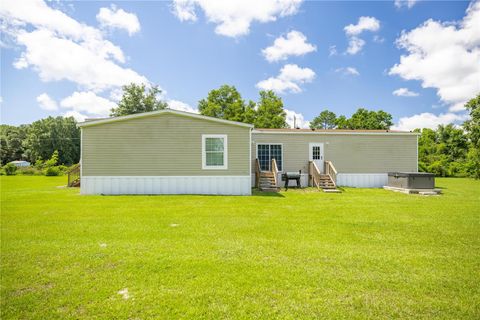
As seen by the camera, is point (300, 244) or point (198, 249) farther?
point (300, 244)

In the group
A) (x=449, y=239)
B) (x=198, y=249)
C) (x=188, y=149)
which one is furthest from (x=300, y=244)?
(x=188, y=149)

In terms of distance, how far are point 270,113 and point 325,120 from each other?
26.4 metres

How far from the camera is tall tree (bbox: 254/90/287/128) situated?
33.8 metres

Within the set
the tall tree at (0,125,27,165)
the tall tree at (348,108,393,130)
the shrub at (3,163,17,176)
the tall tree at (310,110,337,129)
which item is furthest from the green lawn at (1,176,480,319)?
the tall tree at (0,125,27,165)

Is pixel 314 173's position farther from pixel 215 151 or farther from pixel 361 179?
pixel 215 151

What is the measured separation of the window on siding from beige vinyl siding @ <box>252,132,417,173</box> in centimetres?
115

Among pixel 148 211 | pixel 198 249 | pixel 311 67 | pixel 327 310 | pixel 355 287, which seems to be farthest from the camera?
pixel 311 67

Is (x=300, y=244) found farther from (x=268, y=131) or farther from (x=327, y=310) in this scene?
(x=268, y=131)

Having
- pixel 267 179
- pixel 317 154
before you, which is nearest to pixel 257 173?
pixel 267 179

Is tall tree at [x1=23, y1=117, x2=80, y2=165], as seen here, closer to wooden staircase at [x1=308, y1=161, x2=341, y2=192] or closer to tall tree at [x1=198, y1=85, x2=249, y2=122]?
tall tree at [x1=198, y1=85, x2=249, y2=122]

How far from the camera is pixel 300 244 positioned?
4.56 metres

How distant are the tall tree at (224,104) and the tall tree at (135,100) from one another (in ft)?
29.9

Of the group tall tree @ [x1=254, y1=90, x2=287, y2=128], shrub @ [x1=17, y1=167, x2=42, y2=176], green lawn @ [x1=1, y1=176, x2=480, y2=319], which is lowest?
green lawn @ [x1=1, y1=176, x2=480, y2=319]

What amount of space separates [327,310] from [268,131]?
41.8 ft
